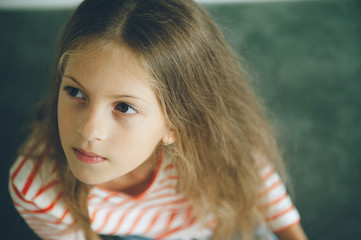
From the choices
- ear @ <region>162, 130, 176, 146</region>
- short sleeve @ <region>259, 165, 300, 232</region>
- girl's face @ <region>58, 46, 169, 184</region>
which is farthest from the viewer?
short sleeve @ <region>259, 165, 300, 232</region>

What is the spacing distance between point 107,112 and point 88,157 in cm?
10

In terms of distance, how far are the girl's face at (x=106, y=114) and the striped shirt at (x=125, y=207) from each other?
0.12 metres

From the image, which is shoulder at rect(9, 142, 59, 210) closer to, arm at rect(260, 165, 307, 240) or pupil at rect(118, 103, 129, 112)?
pupil at rect(118, 103, 129, 112)

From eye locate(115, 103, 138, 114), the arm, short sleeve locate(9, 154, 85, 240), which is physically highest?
eye locate(115, 103, 138, 114)

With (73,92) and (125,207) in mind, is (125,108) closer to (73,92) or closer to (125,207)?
(73,92)

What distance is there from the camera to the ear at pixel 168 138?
0.69 m

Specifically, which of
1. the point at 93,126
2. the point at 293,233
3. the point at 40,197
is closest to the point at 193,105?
the point at 93,126

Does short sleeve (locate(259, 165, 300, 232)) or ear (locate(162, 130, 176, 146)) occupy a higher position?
ear (locate(162, 130, 176, 146))

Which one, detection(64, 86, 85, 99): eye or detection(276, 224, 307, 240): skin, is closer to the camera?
detection(64, 86, 85, 99): eye

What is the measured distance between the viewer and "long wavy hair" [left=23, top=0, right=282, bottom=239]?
58 cm

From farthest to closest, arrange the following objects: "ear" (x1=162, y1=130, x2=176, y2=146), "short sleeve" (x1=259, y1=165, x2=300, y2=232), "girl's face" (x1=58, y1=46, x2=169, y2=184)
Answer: "short sleeve" (x1=259, y1=165, x2=300, y2=232), "ear" (x1=162, y1=130, x2=176, y2=146), "girl's face" (x1=58, y1=46, x2=169, y2=184)

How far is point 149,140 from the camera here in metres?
0.64

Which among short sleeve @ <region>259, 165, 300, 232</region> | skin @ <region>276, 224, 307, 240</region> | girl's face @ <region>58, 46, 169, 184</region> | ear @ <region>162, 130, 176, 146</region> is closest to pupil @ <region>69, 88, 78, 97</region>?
girl's face @ <region>58, 46, 169, 184</region>

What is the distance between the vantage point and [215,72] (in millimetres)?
682
